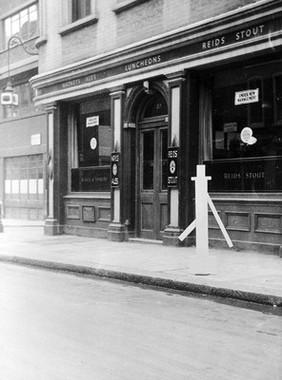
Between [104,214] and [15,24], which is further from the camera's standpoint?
[15,24]

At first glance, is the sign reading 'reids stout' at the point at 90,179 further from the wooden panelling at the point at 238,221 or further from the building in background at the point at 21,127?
the building in background at the point at 21,127

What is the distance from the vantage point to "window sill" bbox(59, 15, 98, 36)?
13.8 meters

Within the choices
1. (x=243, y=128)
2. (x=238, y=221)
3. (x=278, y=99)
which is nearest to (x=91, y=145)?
(x=243, y=128)

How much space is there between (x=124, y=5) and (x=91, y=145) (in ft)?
12.0

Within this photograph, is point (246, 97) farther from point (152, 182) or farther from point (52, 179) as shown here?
point (52, 179)

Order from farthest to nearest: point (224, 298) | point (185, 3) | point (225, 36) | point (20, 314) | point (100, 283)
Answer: point (185, 3) < point (225, 36) < point (100, 283) < point (224, 298) < point (20, 314)

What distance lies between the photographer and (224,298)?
7.09 m

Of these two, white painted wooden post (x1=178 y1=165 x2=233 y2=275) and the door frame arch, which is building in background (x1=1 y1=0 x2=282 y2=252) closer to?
the door frame arch

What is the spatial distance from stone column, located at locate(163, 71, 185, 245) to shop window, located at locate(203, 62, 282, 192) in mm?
497

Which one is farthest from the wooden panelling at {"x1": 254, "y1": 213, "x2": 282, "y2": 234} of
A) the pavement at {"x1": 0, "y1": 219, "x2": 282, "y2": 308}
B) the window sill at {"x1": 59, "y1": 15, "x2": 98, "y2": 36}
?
the window sill at {"x1": 59, "y1": 15, "x2": 98, "y2": 36}

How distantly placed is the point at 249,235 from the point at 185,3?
4.88 metres

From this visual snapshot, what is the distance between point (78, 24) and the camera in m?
14.1

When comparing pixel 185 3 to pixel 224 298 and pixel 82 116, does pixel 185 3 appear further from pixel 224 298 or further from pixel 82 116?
pixel 224 298

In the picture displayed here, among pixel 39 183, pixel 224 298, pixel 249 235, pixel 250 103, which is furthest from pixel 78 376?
pixel 39 183
